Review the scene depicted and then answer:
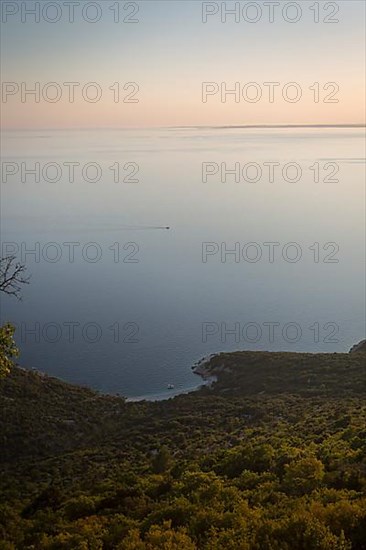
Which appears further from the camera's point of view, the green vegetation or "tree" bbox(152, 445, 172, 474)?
"tree" bbox(152, 445, 172, 474)

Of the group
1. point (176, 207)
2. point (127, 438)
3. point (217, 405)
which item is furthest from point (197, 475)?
point (176, 207)

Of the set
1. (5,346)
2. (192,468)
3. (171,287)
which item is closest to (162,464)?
(192,468)

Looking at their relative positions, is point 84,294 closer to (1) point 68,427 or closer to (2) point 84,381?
(2) point 84,381

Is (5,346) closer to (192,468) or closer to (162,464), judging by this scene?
(192,468)

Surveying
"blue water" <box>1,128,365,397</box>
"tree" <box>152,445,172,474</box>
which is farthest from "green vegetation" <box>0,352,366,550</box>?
"blue water" <box>1,128,365,397</box>

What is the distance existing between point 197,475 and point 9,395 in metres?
17.8

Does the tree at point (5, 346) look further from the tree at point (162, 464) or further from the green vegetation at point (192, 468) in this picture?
the tree at point (162, 464)

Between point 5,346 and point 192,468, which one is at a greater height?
point 5,346

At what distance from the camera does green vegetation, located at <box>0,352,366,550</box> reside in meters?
7.55

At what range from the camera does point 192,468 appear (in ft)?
40.5

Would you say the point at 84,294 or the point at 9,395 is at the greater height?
the point at 84,294

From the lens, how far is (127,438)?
20.8 meters

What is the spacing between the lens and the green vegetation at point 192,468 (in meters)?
7.55

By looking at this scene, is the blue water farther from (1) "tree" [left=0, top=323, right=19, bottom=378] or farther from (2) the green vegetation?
(1) "tree" [left=0, top=323, right=19, bottom=378]
